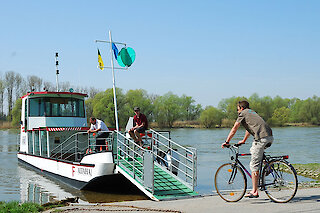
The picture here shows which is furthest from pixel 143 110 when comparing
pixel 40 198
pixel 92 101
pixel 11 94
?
pixel 40 198

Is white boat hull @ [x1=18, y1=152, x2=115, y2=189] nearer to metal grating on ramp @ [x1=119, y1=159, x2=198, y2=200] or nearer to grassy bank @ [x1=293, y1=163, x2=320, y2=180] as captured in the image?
metal grating on ramp @ [x1=119, y1=159, x2=198, y2=200]

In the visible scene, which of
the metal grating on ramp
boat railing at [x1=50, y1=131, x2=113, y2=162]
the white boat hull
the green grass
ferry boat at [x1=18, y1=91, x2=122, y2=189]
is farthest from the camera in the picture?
ferry boat at [x1=18, y1=91, x2=122, y2=189]

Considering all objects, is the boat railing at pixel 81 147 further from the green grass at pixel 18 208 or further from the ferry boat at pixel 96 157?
the green grass at pixel 18 208

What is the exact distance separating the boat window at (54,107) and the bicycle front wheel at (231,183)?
33.8ft

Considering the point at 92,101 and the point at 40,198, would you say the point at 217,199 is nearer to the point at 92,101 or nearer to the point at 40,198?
the point at 40,198

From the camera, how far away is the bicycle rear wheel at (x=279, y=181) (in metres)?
6.19

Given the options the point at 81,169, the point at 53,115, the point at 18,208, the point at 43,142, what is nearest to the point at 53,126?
the point at 53,115

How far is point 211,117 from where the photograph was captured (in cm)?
7356

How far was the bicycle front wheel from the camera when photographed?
662 centimetres

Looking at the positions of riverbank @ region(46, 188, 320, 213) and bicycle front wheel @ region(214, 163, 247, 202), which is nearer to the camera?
riverbank @ region(46, 188, 320, 213)

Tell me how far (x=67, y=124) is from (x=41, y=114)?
1.24 metres

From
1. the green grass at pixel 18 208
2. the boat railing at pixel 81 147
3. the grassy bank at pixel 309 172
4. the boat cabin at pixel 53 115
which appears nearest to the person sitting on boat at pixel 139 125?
the boat railing at pixel 81 147

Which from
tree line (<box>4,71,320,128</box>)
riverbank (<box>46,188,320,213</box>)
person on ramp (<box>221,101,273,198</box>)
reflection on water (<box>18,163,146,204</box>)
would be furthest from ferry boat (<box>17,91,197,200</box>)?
tree line (<box>4,71,320,128</box>)

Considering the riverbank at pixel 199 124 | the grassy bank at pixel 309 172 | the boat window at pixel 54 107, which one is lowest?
the grassy bank at pixel 309 172
